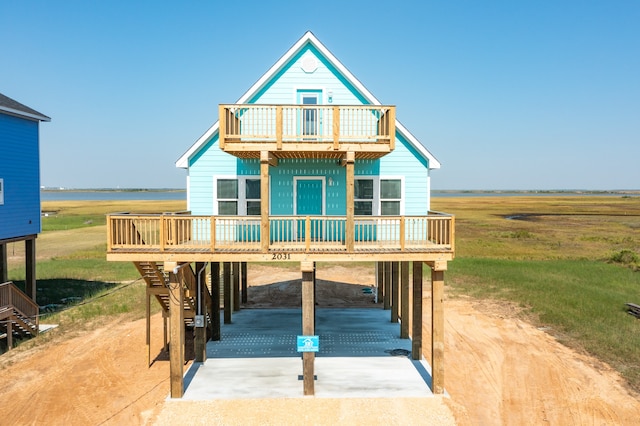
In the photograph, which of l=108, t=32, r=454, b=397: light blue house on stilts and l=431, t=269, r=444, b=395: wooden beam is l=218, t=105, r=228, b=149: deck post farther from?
l=431, t=269, r=444, b=395: wooden beam

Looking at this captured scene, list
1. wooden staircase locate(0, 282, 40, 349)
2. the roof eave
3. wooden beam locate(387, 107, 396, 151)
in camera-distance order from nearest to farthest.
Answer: wooden beam locate(387, 107, 396, 151)
wooden staircase locate(0, 282, 40, 349)
the roof eave

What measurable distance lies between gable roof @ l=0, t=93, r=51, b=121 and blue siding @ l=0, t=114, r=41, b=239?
0.32m

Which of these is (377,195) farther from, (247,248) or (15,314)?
(15,314)

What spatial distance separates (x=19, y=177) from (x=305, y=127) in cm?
1458

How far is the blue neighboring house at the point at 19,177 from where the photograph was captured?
19.7 m

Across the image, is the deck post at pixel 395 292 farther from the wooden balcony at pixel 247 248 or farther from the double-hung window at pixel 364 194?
the wooden balcony at pixel 247 248

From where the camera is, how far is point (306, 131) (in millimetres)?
17016

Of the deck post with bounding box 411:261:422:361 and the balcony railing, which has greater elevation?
the balcony railing

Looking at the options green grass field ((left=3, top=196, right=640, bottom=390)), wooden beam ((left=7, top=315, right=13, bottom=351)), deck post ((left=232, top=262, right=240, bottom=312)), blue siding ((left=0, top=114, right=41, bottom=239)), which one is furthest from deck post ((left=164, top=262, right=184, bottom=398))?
blue siding ((left=0, top=114, right=41, bottom=239))

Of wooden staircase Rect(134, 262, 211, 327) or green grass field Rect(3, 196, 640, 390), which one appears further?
green grass field Rect(3, 196, 640, 390)

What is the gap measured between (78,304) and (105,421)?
15195 mm

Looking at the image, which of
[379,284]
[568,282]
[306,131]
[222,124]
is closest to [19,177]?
[222,124]

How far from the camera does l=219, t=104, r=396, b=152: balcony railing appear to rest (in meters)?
14.3

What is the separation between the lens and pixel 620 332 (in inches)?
779
